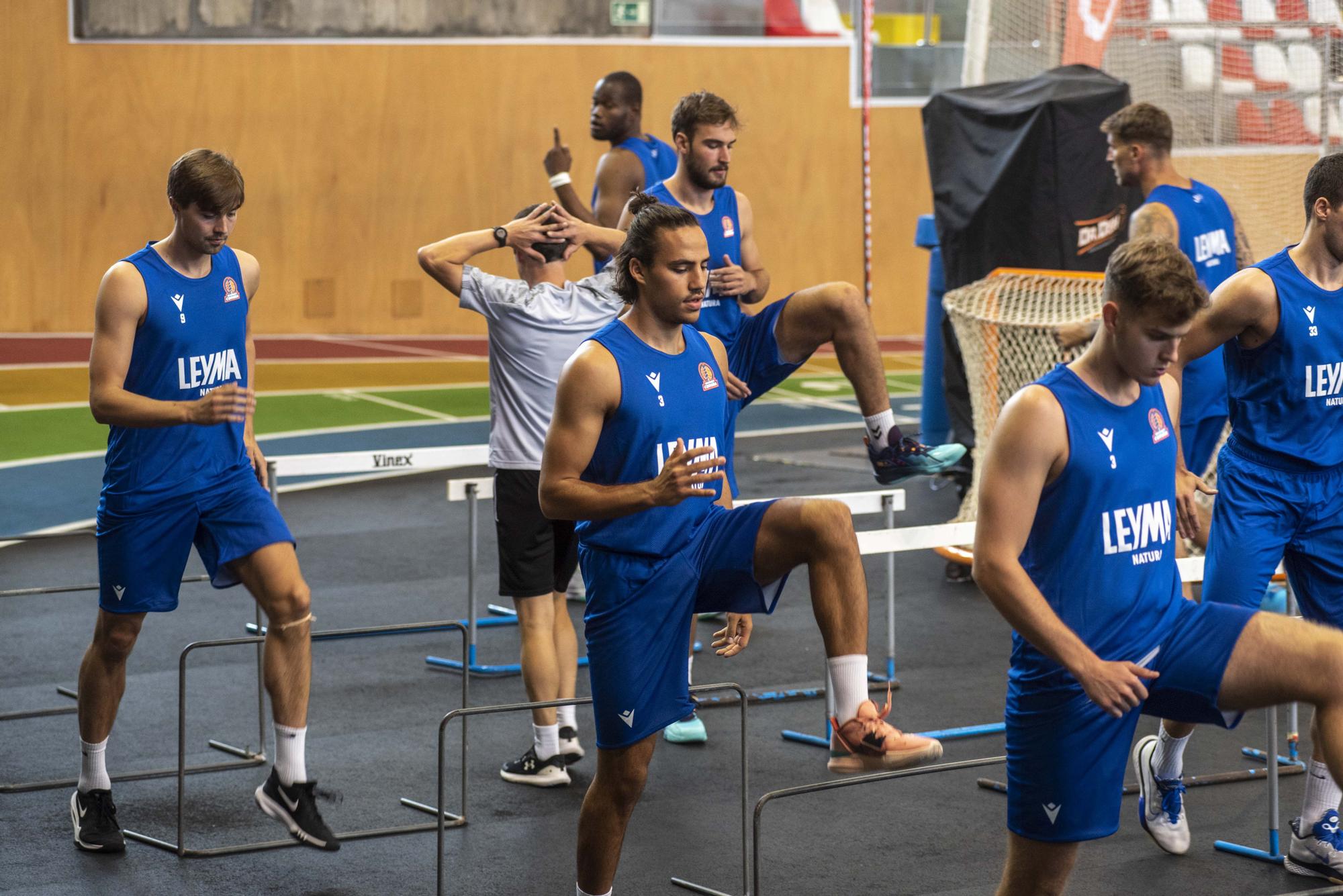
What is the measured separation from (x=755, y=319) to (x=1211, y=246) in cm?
272

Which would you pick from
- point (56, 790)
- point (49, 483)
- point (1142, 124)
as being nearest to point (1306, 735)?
point (1142, 124)

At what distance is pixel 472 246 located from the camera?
657 cm

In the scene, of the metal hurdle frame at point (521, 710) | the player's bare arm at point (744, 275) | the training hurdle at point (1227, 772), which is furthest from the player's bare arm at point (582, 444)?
the training hurdle at point (1227, 772)

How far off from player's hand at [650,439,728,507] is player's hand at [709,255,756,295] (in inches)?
92.7

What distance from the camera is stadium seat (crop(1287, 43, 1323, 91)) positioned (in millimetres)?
13281

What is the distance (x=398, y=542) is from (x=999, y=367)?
4448 mm

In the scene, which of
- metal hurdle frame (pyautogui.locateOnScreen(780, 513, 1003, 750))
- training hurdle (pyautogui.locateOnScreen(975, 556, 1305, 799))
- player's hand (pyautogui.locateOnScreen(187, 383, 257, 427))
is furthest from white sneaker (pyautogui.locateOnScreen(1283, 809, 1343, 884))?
player's hand (pyautogui.locateOnScreen(187, 383, 257, 427))

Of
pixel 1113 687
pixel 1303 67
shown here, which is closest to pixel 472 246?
pixel 1113 687

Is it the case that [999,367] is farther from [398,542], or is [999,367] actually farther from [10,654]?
[10,654]

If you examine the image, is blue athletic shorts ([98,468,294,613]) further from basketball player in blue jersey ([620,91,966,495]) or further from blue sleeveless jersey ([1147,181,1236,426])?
blue sleeveless jersey ([1147,181,1236,426])

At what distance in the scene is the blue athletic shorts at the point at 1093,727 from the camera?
4121mm

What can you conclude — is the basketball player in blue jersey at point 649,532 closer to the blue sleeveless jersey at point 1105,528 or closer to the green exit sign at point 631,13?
the blue sleeveless jersey at point 1105,528

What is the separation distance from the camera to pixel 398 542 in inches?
463

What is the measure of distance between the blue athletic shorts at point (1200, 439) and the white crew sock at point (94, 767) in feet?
16.1
